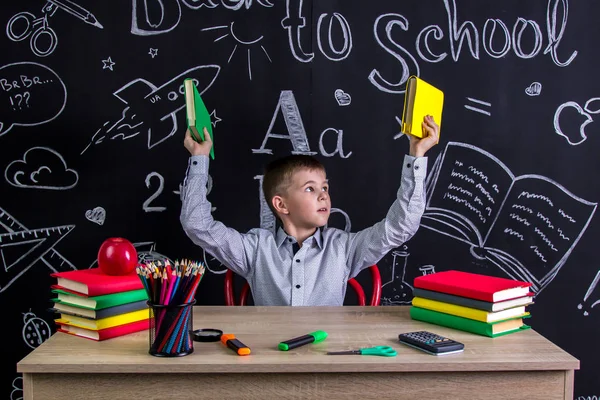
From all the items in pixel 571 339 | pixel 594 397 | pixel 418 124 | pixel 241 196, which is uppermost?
pixel 418 124

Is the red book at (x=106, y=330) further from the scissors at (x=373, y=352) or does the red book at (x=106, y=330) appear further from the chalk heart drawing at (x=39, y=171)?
the chalk heart drawing at (x=39, y=171)

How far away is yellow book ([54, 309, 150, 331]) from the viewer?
153cm

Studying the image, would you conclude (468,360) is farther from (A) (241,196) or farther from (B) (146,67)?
(B) (146,67)

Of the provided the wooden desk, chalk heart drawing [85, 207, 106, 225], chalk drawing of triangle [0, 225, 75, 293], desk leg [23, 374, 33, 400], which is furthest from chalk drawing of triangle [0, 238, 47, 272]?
desk leg [23, 374, 33, 400]

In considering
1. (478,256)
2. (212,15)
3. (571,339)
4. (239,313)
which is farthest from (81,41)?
(571,339)

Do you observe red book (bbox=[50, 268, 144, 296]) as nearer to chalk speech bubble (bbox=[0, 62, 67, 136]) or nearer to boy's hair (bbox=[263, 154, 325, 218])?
boy's hair (bbox=[263, 154, 325, 218])

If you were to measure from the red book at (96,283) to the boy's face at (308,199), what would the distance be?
80 centimetres

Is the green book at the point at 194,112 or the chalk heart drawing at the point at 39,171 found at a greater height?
the green book at the point at 194,112

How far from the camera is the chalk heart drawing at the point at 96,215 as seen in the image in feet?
8.56

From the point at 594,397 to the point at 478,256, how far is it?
0.85 metres

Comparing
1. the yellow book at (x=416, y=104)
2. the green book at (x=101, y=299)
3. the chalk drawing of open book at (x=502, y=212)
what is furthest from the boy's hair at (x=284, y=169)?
the green book at (x=101, y=299)

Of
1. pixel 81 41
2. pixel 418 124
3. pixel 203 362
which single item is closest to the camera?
pixel 203 362

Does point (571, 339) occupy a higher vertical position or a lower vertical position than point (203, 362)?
lower

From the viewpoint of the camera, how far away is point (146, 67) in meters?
2.61
